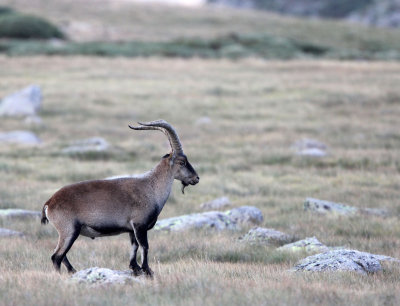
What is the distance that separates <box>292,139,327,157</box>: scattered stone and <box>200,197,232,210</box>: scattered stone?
741cm

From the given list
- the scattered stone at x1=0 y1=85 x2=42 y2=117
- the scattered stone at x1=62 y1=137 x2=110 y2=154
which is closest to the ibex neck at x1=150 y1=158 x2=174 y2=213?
the scattered stone at x1=62 y1=137 x2=110 y2=154

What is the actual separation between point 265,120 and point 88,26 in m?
62.2

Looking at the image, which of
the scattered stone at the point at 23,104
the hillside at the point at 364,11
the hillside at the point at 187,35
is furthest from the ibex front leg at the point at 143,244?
the hillside at the point at 364,11

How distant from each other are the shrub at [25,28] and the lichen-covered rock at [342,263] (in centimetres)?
6454

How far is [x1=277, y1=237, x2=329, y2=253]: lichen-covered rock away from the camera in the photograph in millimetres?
10099

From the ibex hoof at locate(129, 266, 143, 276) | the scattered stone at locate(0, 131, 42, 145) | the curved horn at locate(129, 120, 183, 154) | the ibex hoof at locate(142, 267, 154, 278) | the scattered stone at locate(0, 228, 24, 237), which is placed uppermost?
the curved horn at locate(129, 120, 183, 154)

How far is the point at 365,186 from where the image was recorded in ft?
56.0

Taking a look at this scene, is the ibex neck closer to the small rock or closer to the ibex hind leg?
the ibex hind leg

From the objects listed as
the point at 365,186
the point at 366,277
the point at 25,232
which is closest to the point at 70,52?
the point at 365,186

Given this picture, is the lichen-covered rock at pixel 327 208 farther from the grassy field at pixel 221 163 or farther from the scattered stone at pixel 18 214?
the scattered stone at pixel 18 214

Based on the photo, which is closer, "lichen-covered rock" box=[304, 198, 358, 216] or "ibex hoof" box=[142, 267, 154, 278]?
"ibex hoof" box=[142, 267, 154, 278]

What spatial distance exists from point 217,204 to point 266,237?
11.8ft

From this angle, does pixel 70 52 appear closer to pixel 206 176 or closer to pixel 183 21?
pixel 206 176

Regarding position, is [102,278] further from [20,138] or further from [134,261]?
[20,138]
